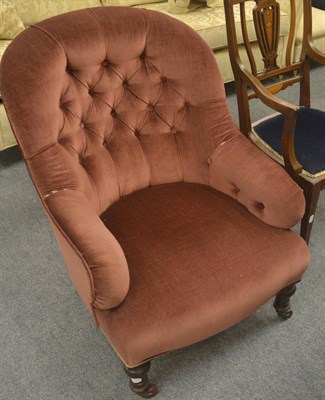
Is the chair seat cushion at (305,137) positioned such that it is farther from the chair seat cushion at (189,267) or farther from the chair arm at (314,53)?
the chair seat cushion at (189,267)

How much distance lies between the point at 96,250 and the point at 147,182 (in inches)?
→ 17.3

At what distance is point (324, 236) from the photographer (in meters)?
1.67

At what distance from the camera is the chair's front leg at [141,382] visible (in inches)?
41.8

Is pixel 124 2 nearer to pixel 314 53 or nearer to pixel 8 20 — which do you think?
pixel 8 20

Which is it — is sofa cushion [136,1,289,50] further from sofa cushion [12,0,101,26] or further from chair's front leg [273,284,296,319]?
chair's front leg [273,284,296,319]

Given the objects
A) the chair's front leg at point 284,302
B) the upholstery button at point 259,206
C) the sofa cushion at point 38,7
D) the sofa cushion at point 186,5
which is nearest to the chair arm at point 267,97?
the upholstery button at point 259,206

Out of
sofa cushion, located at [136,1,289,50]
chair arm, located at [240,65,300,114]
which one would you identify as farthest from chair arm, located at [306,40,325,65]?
sofa cushion, located at [136,1,289,50]

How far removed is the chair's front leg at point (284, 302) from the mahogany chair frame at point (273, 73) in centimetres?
28

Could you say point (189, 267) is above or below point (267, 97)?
below

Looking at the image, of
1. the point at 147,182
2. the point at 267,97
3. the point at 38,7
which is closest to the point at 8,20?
the point at 38,7

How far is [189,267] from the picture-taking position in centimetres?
107

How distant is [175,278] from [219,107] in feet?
1.82

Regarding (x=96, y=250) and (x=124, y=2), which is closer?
(x=96, y=250)

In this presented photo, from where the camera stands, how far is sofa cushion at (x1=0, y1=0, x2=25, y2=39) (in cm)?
204
